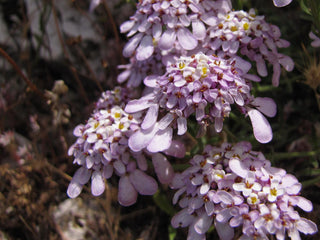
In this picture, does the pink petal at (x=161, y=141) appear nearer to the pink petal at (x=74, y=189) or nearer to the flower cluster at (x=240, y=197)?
the flower cluster at (x=240, y=197)

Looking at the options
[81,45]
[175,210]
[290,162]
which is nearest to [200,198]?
[175,210]

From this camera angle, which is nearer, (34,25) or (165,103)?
(165,103)

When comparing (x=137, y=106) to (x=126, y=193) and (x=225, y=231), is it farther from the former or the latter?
(x=225, y=231)

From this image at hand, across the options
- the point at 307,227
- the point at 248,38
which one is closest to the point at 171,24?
the point at 248,38

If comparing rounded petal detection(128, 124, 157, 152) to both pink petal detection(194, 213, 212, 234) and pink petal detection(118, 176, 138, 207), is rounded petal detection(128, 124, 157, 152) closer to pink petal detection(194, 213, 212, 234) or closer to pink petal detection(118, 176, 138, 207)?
pink petal detection(118, 176, 138, 207)

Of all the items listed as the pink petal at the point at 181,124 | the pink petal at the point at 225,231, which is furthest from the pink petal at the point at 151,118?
the pink petal at the point at 225,231

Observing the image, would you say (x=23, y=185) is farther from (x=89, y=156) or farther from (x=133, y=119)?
(x=133, y=119)
